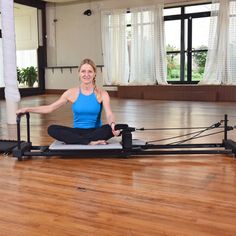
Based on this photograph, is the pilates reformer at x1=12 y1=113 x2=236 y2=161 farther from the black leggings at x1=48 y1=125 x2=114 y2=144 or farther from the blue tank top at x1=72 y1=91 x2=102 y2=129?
the blue tank top at x1=72 y1=91 x2=102 y2=129

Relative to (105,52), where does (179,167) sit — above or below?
below

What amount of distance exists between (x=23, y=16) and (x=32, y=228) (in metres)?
10.1

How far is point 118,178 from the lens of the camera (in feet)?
7.22

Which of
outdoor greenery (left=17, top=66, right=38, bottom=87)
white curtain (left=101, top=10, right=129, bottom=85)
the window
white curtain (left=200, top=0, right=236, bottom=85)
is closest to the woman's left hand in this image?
white curtain (left=200, top=0, right=236, bottom=85)

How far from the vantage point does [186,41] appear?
8906 millimetres

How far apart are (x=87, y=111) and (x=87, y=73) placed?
0.31 m

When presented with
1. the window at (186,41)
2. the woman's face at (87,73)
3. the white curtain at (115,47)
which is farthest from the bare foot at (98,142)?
the white curtain at (115,47)

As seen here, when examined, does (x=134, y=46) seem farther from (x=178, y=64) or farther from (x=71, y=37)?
(x=71, y=37)

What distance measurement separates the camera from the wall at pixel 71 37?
396 inches

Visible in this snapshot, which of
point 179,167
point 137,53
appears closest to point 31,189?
point 179,167

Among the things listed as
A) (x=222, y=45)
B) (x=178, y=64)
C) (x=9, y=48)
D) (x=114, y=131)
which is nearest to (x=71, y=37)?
(x=178, y=64)

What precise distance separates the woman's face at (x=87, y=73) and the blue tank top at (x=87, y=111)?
0.13 metres

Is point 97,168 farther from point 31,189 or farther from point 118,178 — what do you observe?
point 31,189

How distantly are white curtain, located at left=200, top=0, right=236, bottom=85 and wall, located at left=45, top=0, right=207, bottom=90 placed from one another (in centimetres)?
289
